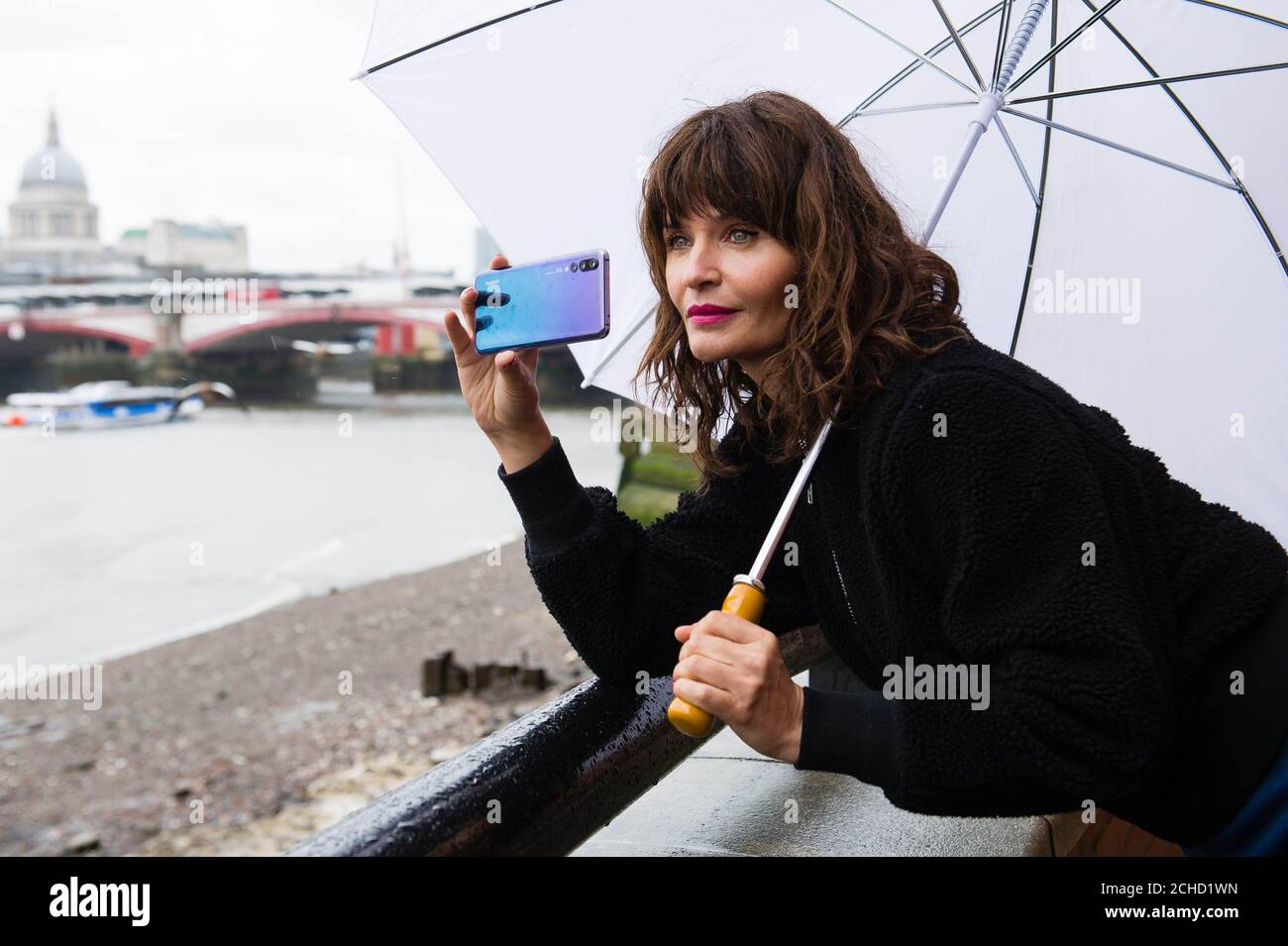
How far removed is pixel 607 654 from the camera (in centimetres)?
133

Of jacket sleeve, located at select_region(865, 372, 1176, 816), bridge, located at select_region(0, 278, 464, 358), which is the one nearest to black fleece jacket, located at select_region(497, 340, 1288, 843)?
jacket sleeve, located at select_region(865, 372, 1176, 816)

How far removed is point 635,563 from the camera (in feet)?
4.60

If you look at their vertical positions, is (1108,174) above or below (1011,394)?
above

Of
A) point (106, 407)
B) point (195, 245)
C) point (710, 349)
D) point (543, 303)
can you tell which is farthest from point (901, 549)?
point (195, 245)

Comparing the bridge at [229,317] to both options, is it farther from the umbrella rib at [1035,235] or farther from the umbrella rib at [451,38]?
the umbrella rib at [1035,235]

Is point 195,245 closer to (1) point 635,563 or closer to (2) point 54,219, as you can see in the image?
(2) point 54,219

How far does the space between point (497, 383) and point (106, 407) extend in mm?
35255

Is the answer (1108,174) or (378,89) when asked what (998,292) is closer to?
(1108,174)

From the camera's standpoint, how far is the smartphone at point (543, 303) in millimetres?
1222

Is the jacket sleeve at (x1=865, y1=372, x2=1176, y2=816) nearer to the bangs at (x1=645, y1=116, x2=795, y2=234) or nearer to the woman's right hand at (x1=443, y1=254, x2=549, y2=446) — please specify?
the bangs at (x1=645, y1=116, x2=795, y2=234)

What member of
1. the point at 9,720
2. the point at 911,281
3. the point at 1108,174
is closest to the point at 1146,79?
the point at 1108,174

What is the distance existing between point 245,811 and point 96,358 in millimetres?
33119

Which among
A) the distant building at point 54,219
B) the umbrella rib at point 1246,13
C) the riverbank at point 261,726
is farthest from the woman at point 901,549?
the distant building at point 54,219

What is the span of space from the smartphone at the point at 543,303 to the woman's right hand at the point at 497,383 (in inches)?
0.6
